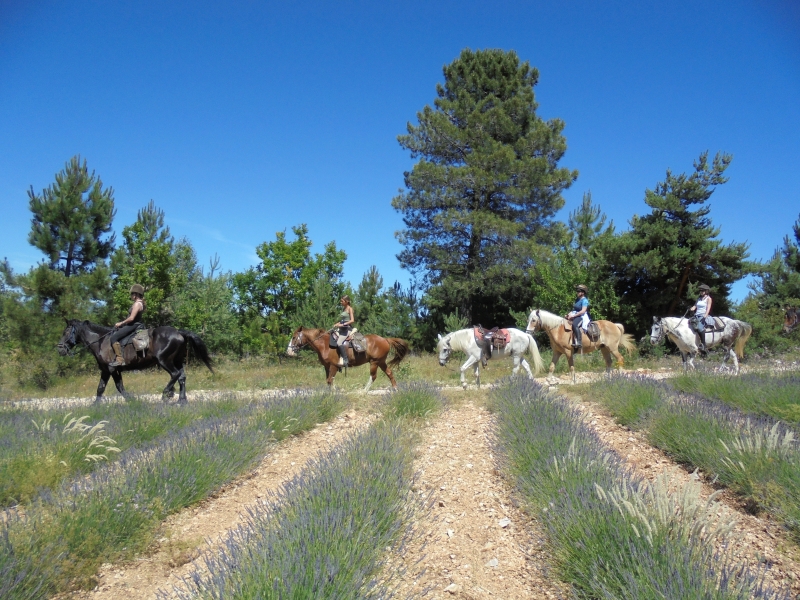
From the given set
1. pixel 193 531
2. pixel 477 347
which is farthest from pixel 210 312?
pixel 193 531

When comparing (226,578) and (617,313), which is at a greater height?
(617,313)

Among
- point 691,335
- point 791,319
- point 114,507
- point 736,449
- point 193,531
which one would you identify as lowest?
point 193,531

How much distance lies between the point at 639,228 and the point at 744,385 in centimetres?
1150

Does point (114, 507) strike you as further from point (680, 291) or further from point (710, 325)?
point (680, 291)

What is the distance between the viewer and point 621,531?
3.11m

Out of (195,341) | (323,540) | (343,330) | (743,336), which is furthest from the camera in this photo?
(743,336)

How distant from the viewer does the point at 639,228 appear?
59.6 feet

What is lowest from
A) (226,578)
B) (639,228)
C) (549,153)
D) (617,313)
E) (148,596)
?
(148,596)

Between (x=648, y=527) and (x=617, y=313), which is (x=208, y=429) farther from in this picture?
(x=617, y=313)

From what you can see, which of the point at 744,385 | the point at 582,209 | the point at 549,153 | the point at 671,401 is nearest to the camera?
the point at 671,401

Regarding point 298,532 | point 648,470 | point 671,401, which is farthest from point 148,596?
point 671,401

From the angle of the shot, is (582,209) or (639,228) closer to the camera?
(639,228)

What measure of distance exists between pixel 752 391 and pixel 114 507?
28.5 ft

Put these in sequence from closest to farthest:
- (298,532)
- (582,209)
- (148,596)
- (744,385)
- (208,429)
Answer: (298,532) → (148,596) → (208,429) → (744,385) → (582,209)
